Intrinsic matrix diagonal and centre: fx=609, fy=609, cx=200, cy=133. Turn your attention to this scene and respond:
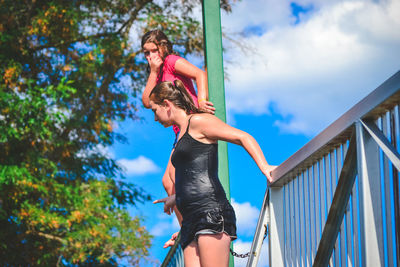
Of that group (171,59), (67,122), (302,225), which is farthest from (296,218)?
(67,122)

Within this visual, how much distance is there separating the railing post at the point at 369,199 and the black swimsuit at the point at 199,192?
807 mm

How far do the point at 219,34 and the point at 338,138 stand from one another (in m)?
2.72

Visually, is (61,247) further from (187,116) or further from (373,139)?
(373,139)

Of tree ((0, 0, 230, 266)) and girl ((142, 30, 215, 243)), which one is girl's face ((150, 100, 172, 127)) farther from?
tree ((0, 0, 230, 266))

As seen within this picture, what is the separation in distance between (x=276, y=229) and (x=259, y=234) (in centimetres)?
14

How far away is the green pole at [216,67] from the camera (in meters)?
4.95

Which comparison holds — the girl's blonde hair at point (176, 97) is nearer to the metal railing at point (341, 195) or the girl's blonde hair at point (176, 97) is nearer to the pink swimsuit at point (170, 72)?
the metal railing at point (341, 195)

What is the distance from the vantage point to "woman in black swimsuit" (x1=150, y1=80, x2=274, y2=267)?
2992 millimetres

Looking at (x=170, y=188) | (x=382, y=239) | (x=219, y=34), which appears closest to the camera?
(x=382, y=239)

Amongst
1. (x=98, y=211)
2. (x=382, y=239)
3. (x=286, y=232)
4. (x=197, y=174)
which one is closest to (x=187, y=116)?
(x=197, y=174)

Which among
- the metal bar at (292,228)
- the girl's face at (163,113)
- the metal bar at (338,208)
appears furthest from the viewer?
the girl's face at (163,113)

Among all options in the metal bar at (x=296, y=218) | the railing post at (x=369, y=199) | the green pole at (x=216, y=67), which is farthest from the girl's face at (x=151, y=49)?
the railing post at (x=369, y=199)

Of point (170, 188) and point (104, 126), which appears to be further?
point (104, 126)

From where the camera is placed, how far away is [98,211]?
14.6 metres
